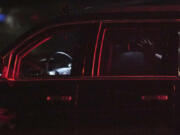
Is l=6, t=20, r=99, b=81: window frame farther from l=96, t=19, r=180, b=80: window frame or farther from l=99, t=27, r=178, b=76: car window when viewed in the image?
l=99, t=27, r=178, b=76: car window

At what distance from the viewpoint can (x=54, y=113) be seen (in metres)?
3.30

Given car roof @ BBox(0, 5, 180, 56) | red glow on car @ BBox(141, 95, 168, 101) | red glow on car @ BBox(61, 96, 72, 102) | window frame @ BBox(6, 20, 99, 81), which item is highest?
car roof @ BBox(0, 5, 180, 56)

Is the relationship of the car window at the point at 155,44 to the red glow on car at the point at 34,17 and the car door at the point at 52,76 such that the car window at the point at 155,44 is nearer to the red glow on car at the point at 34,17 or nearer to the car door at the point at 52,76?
the car door at the point at 52,76

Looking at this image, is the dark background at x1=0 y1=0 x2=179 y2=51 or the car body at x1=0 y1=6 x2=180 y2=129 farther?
the dark background at x1=0 y1=0 x2=179 y2=51

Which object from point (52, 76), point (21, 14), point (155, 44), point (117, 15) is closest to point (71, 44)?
point (52, 76)

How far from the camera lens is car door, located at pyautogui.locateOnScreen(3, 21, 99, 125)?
10.9 ft

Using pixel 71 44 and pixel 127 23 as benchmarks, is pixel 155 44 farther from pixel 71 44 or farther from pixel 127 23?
pixel 71 44

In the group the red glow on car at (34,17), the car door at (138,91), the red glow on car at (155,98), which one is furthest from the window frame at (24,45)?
the red glow on car at (34,17)

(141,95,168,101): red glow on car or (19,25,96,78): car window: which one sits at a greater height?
(19,25,96,78): car window

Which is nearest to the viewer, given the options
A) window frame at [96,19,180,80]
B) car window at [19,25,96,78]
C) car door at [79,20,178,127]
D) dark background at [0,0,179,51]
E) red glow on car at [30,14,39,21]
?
car door at [79,20,178,127]

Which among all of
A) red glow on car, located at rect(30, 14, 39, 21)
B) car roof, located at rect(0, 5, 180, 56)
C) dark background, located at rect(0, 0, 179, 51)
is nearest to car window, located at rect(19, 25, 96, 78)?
car roof, located at rect(0, 5, 180, 56)

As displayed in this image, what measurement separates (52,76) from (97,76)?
18.1 inches

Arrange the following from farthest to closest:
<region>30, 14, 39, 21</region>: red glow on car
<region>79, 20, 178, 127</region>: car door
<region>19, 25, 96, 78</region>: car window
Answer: <region>30, 14, 39, 21</region>: red glow on car
<region>19, 25, 96, 78</region>: car window
<region>79, 20, 178, 127</region>: car door

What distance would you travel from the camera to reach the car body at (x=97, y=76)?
325cm
